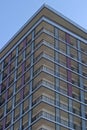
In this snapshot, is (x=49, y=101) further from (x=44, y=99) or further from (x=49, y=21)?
(x=49, y=21)

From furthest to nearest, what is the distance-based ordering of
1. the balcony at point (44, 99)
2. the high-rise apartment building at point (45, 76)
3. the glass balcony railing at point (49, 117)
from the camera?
the high-rise apartment building at point (45, 76), the balcony at point (44, 99), the glass balcony railing at point (49, 117)

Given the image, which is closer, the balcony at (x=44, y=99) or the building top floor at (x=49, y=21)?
the balcony at (x=44, y=99)

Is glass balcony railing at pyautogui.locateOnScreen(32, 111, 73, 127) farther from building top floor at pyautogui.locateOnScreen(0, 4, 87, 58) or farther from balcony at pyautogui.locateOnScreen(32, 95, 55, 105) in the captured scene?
building top floor at pyautogui.locateOnScreen(0, 4, 87, 58)

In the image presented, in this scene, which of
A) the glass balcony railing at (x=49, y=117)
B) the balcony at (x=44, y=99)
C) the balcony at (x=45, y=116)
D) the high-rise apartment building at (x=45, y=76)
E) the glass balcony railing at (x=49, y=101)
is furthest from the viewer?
the high-rise apartment building at (x=45, y=76)

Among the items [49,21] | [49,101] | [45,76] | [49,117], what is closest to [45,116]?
[49,117]

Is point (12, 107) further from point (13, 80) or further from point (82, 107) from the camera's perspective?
point (82, 107)

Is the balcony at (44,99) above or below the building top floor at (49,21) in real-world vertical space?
below

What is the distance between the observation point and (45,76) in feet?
244

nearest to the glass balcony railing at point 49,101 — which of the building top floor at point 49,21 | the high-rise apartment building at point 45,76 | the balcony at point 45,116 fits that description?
the high-rise apartment building at point 45,76

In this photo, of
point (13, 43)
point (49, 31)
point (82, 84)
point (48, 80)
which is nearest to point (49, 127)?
point (48, 80)

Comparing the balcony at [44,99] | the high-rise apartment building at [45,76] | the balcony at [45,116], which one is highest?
the high-rise apartment building at [45,76]

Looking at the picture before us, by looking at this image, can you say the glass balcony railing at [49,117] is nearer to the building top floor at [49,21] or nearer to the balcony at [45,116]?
the balcony at [45,116]

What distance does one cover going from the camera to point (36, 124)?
69312 mm

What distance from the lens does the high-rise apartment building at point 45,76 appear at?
72125 mm
